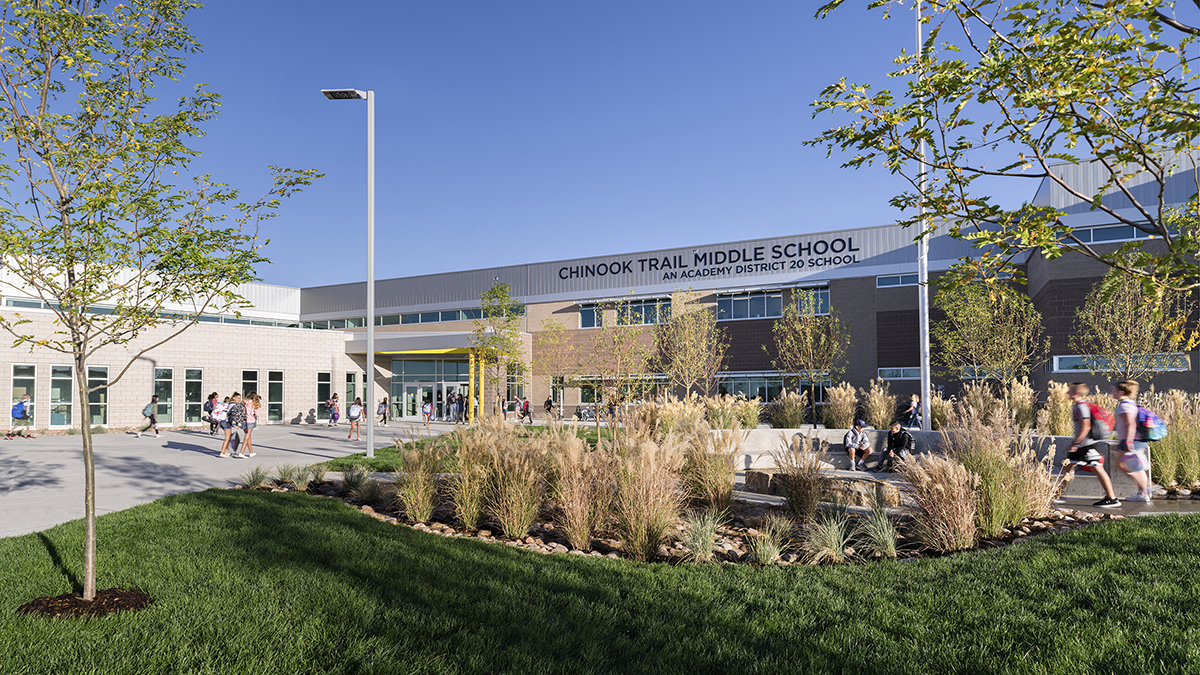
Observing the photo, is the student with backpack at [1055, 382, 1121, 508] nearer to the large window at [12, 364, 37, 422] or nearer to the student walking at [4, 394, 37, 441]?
the student walking at [4, 394, 37, 441]

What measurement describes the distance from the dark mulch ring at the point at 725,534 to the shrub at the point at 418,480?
0.13 metres

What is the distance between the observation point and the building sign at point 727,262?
32.6 metres

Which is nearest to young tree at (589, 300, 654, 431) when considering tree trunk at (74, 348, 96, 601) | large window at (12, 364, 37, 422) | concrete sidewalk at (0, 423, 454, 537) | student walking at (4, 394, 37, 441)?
concrete sidewalk at (0, 423, 454, 537)

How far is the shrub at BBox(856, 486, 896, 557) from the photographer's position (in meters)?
6.02

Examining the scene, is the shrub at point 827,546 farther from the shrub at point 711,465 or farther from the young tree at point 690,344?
the young tree at point 690,344

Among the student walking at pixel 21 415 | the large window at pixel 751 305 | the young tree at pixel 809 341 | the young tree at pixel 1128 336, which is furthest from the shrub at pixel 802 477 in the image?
the large window at pixel 751 305

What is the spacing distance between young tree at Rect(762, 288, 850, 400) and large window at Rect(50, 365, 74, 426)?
26.6 m

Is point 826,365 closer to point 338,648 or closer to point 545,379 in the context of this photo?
point 545,379

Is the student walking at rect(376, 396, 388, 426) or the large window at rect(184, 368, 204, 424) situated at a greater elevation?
the large window at rect(184, 368, 204, 424)

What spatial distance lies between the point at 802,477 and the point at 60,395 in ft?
90.4

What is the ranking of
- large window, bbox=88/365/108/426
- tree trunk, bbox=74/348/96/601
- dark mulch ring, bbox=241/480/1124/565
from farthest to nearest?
large window, bbox=88/365/108/426, dark mulch ring, bbox=241/480/1124/565, tree trunk, bbox=74/348/96/601

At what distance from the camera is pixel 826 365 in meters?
28.0

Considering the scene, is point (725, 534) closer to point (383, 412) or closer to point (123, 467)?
point (123, 467)

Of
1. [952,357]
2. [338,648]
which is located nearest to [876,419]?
[952,357]
